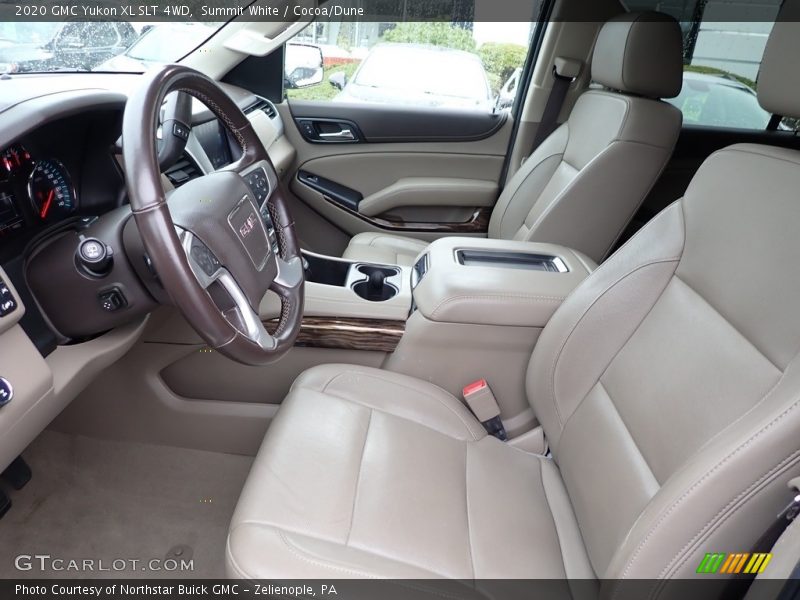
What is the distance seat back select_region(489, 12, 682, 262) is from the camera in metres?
1.72

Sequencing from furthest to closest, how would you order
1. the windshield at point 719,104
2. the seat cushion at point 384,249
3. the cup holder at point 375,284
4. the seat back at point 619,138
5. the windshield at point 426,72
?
the windshield at point 719,104 → the windshield at point 426,72 → the seat cushion at point 384,249 → the seat back at point 619,138 → the cup holder at point 375,284

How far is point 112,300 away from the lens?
1.08m

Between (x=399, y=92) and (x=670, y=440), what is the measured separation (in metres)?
2.02

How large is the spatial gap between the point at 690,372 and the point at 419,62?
1905 millimetres

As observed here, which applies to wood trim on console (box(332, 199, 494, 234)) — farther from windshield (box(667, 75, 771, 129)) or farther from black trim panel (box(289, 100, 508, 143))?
windshield (box(667, 75, 771, 129))

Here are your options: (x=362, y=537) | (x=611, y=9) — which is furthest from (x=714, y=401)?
(x=611, y=9)

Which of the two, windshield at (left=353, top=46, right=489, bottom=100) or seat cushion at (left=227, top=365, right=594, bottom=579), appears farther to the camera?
windshield at (left=353, top=46, right=489, bottom=100)

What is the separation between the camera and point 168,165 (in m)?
1.40

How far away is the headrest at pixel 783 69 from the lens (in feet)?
3.22

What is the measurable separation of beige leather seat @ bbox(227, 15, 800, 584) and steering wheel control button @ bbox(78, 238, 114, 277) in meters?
0.41

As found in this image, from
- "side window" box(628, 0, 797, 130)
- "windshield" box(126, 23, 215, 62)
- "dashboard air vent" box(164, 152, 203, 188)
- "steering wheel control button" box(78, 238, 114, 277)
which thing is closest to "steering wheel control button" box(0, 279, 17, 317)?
"steering wheel control button" box(78, 238, 114, 277)

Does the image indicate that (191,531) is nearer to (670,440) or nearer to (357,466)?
(357,466)

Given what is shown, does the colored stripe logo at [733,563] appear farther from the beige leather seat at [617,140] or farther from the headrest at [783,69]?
the beige leather seat at [617,140]

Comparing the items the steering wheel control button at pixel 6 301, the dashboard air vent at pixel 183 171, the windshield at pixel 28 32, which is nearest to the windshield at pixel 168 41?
the windshield at pixel 28 32
